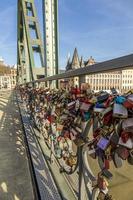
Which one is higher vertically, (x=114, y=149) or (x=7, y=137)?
(x=114, y=149)

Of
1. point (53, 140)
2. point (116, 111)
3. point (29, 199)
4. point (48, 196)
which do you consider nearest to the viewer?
point (116, 111)

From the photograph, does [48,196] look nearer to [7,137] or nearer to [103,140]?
[103,140]

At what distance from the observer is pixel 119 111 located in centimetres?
61

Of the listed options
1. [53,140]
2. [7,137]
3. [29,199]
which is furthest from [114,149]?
[7,137]

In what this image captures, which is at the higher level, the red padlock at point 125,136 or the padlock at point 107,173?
the red padlock at point 125,136

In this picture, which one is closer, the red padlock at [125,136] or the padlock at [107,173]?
the red padlock at [125,136]

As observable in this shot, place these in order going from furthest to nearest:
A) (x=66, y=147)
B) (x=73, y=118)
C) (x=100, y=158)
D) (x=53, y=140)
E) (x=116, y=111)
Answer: (x=53, y=140) → (x=66, y=147) → (x=73, y=118) → (x=100, y=158) → (x=116, y=111)

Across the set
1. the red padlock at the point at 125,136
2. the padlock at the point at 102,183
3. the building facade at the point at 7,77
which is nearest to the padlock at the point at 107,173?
the padlock at the point at 102,183

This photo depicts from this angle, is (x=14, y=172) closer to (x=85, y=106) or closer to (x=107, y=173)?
(x=85, y=106)

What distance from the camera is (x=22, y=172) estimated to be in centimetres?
272

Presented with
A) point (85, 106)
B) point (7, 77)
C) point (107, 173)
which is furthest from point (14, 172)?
point (7, 77)

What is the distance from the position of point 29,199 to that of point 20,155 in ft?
4.18

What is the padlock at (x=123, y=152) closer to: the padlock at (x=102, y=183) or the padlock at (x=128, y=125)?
the padlock at (x=128, y=125)

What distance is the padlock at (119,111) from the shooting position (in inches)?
23.7
